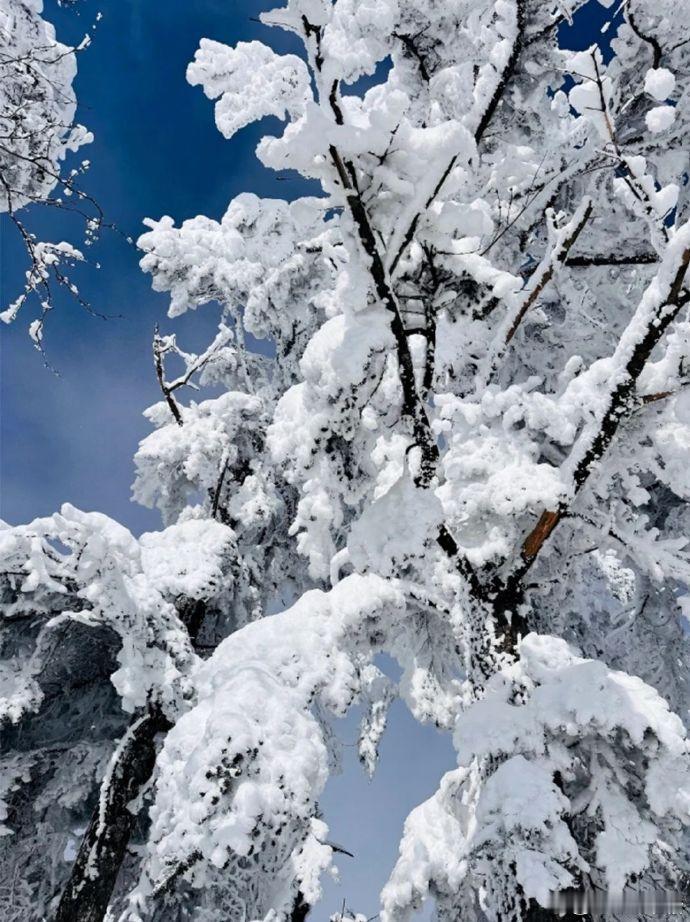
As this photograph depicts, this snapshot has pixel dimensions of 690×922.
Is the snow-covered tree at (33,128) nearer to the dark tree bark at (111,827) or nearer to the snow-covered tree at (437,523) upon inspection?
the snow-covered tree at (437,523)

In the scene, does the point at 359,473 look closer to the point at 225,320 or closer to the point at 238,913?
the point at 238,913

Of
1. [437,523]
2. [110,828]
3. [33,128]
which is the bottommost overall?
[110,828]

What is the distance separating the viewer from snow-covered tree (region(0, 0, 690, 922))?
3.56 metres

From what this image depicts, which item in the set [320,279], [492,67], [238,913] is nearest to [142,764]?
[238,913]

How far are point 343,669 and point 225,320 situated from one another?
899cm

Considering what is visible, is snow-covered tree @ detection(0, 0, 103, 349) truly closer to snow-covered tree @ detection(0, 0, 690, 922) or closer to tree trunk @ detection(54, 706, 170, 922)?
snow-covered tree @ detection(0, 0, 690, 922)

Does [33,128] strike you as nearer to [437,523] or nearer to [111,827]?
[437,523]

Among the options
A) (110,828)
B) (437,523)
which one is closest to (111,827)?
(110,828)

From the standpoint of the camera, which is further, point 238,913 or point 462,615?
point 238,913

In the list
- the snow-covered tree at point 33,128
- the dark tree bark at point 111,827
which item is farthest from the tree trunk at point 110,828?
the snow-covered tree at point 33,128

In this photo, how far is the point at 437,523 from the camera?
448cm

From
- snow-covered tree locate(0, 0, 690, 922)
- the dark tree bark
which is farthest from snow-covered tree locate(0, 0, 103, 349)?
the dark tree bark

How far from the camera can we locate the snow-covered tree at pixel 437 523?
356 cm

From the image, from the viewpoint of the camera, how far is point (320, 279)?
35.2ft
